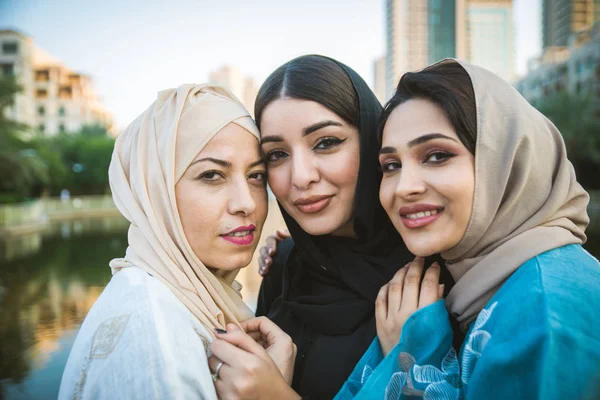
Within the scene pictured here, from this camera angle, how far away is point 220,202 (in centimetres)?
178

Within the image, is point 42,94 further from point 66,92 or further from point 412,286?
point 412,286

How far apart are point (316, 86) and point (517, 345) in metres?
1.21

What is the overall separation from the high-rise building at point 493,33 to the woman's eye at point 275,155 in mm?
101678

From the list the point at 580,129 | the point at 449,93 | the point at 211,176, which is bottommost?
the point at 580,129

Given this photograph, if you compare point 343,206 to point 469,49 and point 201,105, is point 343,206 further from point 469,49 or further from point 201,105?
point 469,49

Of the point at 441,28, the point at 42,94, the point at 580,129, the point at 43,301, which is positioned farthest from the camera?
the point at 441,28

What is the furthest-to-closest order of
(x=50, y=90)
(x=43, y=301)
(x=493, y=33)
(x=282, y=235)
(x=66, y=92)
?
(x=493, y=33), (x=66, y=92), (x=50, y=90), (x=43, y=301), (x=282, y=235)

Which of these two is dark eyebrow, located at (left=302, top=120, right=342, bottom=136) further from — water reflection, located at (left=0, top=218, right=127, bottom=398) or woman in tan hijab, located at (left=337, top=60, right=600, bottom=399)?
water reflection, located at (left=0, top=218, right=127, bottom=398)

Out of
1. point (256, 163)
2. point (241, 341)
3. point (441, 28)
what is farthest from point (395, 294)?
point (441, 28)

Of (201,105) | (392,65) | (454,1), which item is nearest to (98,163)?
(201,105)

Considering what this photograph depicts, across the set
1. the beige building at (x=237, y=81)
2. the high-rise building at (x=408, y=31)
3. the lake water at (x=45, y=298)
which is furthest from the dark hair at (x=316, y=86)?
the high-rise building at (x=408, y=31)

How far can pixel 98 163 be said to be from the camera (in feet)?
110

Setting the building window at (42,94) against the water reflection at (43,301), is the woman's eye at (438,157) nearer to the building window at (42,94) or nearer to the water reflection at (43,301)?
the water reflection at (43,301)

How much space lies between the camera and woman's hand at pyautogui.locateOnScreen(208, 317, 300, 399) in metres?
1.45
